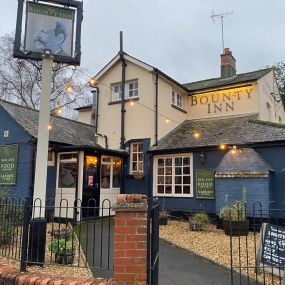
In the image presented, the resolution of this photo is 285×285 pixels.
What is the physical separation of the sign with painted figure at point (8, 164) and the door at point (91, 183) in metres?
2.69

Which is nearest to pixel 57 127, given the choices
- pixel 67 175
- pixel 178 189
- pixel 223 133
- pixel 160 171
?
pixel 67 175

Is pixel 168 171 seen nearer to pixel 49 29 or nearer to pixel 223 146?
pixel 223 146

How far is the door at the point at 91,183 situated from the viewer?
12.4 meters

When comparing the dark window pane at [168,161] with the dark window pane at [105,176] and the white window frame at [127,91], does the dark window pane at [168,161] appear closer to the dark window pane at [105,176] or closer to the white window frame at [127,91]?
the dark window pane at [105,176]

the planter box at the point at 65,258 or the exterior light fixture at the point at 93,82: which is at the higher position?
the exterior light fixture at the point at 93,82

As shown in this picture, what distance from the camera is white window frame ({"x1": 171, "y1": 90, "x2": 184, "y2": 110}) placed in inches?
633

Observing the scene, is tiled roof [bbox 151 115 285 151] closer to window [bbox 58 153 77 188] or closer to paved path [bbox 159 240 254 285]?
window [bbox 58 153 77 188]

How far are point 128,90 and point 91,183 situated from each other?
16.7ft

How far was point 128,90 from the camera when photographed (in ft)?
51.0

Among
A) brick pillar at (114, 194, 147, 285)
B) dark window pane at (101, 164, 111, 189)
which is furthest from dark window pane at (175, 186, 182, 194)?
brick pillar at (114, 194, 147, 285)

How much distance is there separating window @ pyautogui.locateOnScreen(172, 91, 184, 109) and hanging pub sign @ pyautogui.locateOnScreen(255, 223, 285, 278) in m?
10.7

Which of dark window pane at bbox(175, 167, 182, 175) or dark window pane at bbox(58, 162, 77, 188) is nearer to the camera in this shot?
dark window pane at bbox(58, 162, 77, 188)

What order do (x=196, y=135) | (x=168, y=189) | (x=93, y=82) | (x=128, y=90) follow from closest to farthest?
A: (x=168, y=189) → (x=196, y=135) → (x=128, y=90) → (x=93, y=82)

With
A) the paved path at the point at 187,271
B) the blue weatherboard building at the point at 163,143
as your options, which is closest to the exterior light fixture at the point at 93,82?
the blue weatherboard building at the point at 163,143
